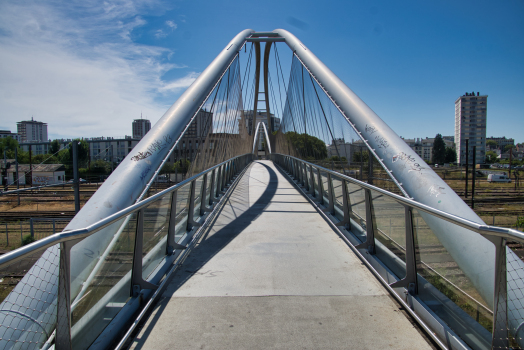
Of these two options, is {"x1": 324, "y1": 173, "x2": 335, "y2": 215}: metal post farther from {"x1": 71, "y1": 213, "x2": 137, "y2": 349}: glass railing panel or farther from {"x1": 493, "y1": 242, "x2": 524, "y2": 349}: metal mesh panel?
{"x1": 493, "y1": 242, "x2": 524, "y2": 349}: metal mesh panel

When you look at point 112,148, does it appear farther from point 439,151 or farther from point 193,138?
point 439,151

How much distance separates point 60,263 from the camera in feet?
5.76

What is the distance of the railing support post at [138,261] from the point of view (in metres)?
2.76

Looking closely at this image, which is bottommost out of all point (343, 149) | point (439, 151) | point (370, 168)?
point (370, 168)

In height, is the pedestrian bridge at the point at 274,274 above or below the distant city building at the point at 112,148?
below

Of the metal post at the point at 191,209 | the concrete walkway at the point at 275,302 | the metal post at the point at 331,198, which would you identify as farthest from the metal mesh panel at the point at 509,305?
the metal post at the point at 331,198

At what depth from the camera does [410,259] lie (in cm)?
277

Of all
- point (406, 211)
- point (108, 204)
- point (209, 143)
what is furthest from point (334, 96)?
point (108, 204)

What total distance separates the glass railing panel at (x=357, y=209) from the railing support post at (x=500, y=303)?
214cm

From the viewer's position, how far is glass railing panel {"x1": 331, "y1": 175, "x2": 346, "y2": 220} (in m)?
5.28

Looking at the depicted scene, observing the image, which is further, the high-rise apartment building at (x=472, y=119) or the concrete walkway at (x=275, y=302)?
the high-rise apartment building at (x=472, y=119)

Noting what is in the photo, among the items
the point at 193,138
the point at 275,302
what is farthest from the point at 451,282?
the point at 193,138

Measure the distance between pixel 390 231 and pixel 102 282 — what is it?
261cm

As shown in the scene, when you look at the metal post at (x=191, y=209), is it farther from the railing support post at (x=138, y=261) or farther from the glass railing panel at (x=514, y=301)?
the glass railing panel at (x=514, y=301)
